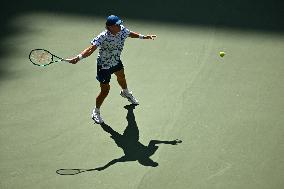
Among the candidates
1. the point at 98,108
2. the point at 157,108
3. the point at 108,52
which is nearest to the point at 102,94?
the point at 98,108

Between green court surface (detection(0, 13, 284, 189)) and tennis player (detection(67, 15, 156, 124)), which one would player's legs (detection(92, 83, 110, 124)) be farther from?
green court surface (detection(0, 13, 284, 189))

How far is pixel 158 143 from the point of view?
7.26 metres

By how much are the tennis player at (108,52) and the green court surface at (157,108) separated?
55 cm

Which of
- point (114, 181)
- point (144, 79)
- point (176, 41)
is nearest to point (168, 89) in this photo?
point (144, 79)

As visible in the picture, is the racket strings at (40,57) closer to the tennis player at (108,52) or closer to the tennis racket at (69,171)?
the tennis player at (108,52)

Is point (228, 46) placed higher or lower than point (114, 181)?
higher

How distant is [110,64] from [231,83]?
8.22 ft

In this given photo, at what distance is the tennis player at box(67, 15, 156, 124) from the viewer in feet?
22.6

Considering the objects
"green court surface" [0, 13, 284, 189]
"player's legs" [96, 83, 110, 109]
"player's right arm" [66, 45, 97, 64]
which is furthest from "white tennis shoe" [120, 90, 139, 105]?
"player's right arm" [66, 45, 97, 64]

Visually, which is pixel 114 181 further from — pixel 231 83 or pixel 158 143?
pixel 231 83

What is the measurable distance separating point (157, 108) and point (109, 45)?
1557 mm

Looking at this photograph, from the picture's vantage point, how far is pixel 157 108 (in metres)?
7.97

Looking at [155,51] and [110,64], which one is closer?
[110,64]

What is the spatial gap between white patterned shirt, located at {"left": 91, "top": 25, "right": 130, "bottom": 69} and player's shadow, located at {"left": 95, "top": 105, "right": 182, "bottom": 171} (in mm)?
1088
